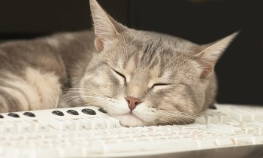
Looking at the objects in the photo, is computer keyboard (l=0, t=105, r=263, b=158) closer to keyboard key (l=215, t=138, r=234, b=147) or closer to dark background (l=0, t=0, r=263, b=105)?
keyboard key (l=215, t=138, r=234, b=147)

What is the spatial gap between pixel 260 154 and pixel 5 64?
3.44 feet

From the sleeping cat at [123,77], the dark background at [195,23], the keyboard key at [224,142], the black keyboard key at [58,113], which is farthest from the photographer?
the dark background at [195,23]

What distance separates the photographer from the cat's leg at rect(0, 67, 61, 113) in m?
1.55

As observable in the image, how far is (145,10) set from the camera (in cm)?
226

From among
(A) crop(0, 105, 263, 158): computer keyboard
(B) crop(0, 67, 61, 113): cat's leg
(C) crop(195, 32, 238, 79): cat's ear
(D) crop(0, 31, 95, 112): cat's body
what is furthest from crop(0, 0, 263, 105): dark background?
(A) crop(0, 105, 263, 158): computer keyboard

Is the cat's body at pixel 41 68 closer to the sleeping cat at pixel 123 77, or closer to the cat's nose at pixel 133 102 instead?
the sleeping cat at pixel 123 77

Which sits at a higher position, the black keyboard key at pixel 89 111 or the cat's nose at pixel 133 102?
the cat's nose at pixel 133 102

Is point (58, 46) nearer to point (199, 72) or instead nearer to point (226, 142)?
point (199, 72)

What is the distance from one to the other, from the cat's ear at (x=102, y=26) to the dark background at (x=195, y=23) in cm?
48

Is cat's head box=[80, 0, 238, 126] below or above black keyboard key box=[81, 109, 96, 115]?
above

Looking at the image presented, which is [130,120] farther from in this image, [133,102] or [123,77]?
[123,77]

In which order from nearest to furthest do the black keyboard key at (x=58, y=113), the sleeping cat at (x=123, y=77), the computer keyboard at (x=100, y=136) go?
the computer keyboard at (x=100, y=136) → the black keyboard key at (x=58, y=113) → the sleeping cat at (x=123, y=77)

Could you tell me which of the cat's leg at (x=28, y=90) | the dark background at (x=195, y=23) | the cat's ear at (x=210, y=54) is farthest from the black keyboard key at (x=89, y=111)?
the dark background at (x=195, y=23)

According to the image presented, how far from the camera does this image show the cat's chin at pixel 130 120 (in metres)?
1.38
